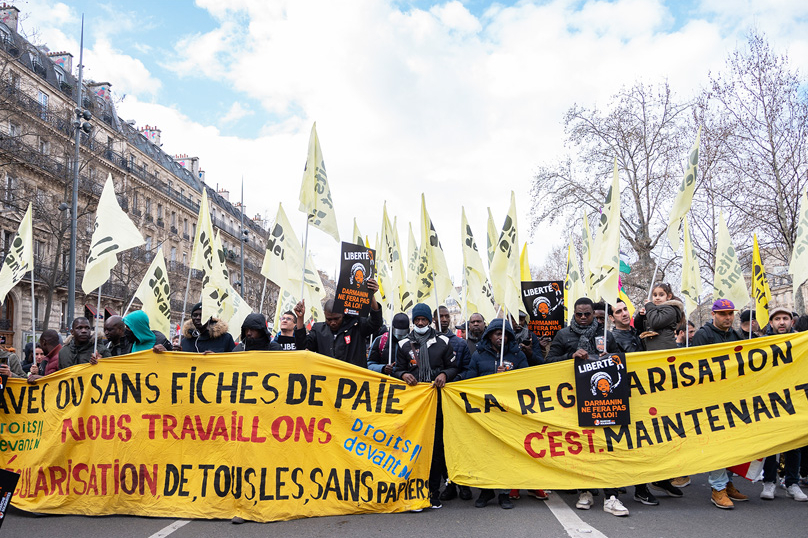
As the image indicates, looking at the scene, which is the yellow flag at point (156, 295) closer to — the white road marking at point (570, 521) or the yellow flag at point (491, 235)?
the yellow flag at point (491, 235)

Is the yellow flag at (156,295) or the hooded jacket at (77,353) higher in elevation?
the yellow flag at (156,295)

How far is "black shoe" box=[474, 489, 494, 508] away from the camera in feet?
18.1

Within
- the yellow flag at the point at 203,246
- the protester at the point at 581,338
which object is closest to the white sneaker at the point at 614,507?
the protester at the point at 581,338

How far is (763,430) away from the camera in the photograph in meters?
5.49

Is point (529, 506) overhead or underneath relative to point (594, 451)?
underneath

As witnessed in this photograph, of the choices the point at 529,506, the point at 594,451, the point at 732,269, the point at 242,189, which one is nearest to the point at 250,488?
the point at 529,506

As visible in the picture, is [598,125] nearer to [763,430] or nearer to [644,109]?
[644,109]

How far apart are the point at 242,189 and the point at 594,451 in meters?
26.1

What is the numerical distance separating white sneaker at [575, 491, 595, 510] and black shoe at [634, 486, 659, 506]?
1.32 feet

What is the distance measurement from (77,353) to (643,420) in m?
5.52

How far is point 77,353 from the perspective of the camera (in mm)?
6582

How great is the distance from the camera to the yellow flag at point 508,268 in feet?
22.2

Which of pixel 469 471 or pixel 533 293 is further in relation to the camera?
pixel 533 293

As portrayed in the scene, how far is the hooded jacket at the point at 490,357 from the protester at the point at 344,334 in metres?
1.21
